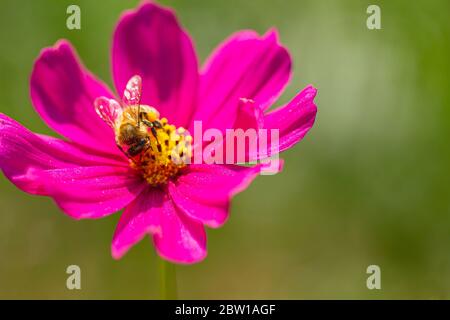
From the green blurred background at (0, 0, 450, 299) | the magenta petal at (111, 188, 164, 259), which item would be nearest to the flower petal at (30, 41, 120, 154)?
the magenta petal at (111, 188, 164, 259)

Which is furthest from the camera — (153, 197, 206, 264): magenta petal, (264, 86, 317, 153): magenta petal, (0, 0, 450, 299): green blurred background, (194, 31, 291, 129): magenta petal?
(0, 0, 450, 299): green blurred background

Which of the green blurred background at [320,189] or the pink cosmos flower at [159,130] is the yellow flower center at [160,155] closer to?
the pink cosmos flower at [159,130]

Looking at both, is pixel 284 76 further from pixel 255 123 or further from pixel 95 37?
pixel 95 37

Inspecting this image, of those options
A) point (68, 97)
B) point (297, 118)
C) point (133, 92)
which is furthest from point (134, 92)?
point (297, 118)

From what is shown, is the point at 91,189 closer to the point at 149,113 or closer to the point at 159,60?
the point at 149,113

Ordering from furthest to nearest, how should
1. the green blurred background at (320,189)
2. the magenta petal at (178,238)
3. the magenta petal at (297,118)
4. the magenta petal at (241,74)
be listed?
the green blurred background at (320,189), the magenta petal at (241,74), the magenta petal at (297,118), the magenta petal at (178,238)

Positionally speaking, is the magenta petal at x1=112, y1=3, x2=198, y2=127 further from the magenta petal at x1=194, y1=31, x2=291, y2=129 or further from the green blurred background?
the green blurred background

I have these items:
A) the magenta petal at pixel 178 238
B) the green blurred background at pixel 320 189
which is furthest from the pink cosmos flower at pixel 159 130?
the green blurred background at pixel 320 189
